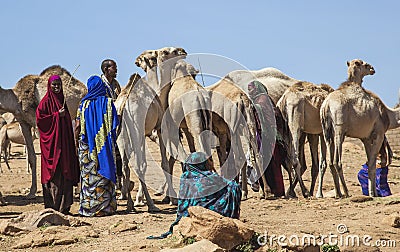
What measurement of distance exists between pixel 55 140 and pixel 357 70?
575cm

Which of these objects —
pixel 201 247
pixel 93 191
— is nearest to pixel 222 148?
pixel 93 191

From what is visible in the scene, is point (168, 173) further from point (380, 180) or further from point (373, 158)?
point (380, 180)

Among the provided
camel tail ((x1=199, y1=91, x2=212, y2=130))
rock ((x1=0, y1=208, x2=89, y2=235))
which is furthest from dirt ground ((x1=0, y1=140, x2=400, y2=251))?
camel tail ((x1=199, y1=91, x2=212, y2=130))

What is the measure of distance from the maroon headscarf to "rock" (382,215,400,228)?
4.28m

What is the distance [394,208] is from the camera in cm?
959

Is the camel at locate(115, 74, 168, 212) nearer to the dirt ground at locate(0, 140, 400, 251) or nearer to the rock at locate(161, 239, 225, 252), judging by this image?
the dirt ground at locate(0, 140, 400, 251)

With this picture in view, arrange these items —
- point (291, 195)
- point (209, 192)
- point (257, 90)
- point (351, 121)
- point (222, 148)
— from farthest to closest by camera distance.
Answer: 1. point (222, 148)
2. point (291, 195)
3. point (257, 90)
4. point (351, 121)
5. point (209, 192)

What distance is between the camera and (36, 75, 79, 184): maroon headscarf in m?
9.81

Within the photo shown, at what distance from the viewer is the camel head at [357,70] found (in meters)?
12.6

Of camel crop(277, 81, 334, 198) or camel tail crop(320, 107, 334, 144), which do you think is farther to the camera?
camel crop(277, 81, 334, 198)

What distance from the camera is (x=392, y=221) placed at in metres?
8.45

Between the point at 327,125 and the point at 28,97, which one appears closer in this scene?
the point at 327,125

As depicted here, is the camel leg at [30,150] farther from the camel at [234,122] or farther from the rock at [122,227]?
the rock at [122,227]

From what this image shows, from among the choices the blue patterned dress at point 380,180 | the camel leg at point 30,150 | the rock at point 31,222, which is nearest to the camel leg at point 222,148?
the blue patterned dress at point 380,180
